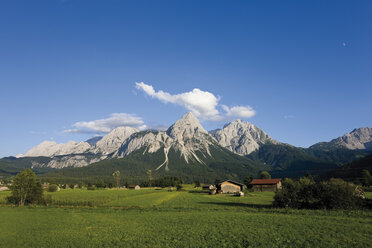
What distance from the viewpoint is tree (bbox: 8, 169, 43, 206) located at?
64250 millimetres

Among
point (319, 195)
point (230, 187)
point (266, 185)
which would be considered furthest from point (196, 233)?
point (266, 185)

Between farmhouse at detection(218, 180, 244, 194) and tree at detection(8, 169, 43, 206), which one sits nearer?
tree at detection(8, 169, 43, 206)

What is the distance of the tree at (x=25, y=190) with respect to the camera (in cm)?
6425

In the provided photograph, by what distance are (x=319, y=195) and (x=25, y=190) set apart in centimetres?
7212

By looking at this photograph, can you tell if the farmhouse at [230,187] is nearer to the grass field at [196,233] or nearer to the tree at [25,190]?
the tree at [25,190]

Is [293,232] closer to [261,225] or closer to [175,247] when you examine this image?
[261,225]

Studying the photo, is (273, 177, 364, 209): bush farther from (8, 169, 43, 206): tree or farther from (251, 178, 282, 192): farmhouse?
(251, 178, 282, 192): farmhouse

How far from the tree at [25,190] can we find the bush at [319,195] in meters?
62.2

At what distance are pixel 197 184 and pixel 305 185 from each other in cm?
14785

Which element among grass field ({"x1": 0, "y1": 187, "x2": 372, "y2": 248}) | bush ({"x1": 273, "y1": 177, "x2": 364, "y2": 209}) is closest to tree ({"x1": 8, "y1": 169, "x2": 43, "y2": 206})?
grass field ({"x1": 0, "y1": 187, "x2": 372, "y2": 248})

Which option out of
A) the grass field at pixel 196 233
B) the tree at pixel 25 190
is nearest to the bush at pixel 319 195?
the grass field at pixel 196 233

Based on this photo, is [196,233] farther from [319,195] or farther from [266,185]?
[266,185]

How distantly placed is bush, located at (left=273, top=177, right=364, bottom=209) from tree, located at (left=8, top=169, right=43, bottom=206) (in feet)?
204

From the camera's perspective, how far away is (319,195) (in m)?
44.6
